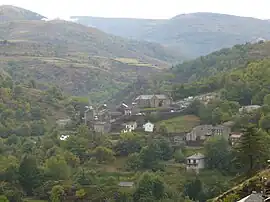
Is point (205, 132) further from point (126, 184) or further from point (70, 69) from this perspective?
point (70, 69)

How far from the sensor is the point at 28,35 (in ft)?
656

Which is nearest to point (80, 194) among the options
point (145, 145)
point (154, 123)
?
point (145, 145)

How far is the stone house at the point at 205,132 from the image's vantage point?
4959 cm

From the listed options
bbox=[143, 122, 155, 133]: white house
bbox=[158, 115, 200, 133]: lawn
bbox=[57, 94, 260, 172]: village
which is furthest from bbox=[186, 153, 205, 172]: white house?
bbox=[143, 122, 155, 133]: white house

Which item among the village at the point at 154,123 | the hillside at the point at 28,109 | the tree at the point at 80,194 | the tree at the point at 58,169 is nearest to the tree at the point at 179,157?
the village at the point at 154,123

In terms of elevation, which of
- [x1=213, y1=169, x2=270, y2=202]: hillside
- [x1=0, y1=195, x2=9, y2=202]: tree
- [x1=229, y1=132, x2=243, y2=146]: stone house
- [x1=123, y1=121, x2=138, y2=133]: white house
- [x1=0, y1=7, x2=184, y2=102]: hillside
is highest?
[x1=213, y1=169, x2=270, y2=202]: hillside

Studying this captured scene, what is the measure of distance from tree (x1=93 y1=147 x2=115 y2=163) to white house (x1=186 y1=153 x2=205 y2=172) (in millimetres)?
7291

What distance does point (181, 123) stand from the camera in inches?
2231

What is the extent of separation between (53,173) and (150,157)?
25.7ft

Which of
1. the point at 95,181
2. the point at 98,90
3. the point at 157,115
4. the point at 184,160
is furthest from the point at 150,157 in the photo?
the point at 98,90

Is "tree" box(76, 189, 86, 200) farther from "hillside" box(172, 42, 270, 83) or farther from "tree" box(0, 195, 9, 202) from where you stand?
"hillside" box(172, 42, 270, 83)

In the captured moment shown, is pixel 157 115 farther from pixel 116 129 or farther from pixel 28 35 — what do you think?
pixel 28 35

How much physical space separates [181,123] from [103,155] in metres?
11.6

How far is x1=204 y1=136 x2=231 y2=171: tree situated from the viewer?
4247 cm
